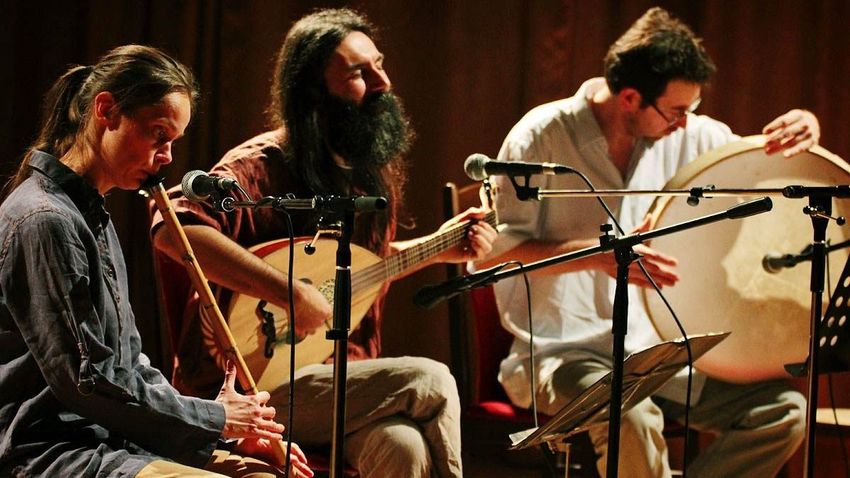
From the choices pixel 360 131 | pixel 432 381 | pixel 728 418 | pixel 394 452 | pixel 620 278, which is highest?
pixel 360 131

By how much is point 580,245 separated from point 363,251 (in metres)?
0.72

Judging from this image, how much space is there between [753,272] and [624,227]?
0.45m

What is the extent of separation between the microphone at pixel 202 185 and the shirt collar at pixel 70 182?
0.65 feet

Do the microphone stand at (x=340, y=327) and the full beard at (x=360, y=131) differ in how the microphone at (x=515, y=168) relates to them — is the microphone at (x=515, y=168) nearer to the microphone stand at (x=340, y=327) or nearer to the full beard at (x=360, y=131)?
the microphone stand at (x=340, y=327)

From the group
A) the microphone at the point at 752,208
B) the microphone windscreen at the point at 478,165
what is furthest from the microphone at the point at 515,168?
the microphone at the point at 752,208

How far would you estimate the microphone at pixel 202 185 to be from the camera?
2094mm

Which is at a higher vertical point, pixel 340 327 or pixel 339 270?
pixel 339 270

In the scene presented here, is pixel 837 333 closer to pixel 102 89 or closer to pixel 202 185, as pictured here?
pixel 202 185

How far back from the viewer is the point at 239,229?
2.97 metres

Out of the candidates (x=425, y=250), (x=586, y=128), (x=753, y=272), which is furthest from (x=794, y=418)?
(x=425, y=250)

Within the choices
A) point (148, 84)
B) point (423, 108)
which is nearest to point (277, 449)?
point (148, 84)

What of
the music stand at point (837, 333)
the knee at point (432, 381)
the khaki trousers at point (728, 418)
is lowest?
the khaki trousers at point (728, 418)

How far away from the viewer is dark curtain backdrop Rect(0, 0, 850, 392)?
4.44 meters

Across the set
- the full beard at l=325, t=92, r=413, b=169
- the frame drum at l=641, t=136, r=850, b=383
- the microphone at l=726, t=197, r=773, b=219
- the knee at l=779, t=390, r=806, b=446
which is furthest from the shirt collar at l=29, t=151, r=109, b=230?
the knee at l=779, t=390, r=806, b=446
